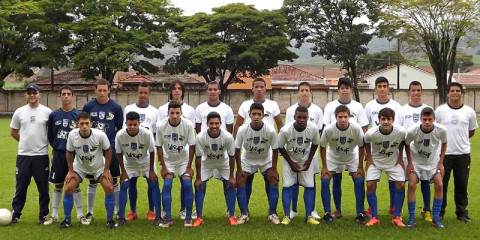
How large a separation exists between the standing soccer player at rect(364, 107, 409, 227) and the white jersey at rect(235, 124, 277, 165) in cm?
127

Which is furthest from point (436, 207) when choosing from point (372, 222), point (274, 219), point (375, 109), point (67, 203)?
point (67, 203)

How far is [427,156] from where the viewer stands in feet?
23.1

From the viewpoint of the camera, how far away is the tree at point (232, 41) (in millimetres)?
38000

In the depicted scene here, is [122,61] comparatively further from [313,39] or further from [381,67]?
[381,67]

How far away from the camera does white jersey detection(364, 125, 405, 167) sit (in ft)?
22.7

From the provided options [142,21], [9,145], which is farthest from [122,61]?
[9,145]

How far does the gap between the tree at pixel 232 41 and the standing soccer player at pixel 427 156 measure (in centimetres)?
3071

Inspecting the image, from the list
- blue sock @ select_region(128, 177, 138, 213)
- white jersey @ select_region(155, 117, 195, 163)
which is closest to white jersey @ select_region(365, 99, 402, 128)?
white jersey @ select_region(155, 117, 195, 163)

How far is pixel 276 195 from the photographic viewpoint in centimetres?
728

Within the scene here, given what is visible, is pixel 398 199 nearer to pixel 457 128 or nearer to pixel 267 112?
pixel 457 128

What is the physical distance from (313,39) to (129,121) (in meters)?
36.8

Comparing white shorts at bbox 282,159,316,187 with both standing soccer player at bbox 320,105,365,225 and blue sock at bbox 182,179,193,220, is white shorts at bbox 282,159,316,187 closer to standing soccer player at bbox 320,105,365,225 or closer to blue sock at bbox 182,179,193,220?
standing soccer player at bbox 320,105,365,225

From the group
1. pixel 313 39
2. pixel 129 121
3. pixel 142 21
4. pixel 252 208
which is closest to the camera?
pixel 129 121

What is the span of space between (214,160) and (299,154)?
1.16m
